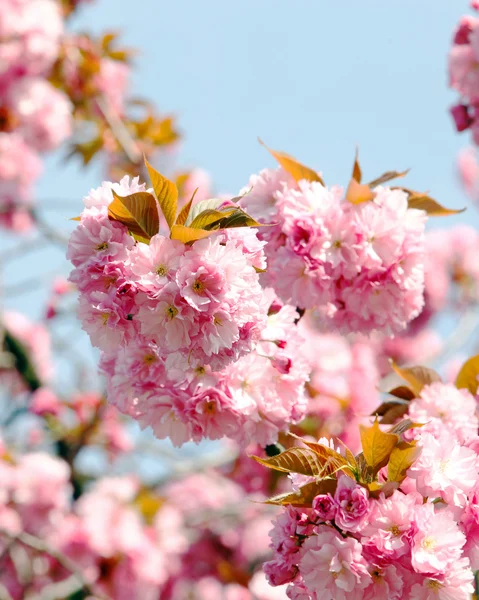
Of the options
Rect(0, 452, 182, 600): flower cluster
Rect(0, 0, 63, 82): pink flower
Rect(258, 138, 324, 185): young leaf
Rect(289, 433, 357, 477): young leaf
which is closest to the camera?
Rect(289, 433, 357, 477): young leaf

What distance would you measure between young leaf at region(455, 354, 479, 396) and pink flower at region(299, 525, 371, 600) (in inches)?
28.3

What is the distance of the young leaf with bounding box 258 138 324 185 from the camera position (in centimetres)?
184

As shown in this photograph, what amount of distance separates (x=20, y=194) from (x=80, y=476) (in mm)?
2100

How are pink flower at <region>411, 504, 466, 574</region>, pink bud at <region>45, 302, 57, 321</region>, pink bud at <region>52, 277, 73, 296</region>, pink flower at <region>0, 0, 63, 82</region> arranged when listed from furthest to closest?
1. pink bud at <region>45, 302, 57, 321</region>
2. pink bud at <region>52, 277, 73, 296</region>
3. pink flower at <region>0, 0, 63, 82</region>
4. pink flower at <region>411, 504, 466, 574</region>

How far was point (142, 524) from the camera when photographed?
4539 millimetres

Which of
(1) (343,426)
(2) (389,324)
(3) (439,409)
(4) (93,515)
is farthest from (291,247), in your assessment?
(4) (93,515)

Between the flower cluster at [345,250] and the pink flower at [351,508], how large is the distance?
21.7 inches

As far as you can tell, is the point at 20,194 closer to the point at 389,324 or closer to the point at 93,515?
the point at 93,515

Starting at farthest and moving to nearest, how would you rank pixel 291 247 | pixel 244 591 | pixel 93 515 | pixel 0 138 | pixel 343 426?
pixel 0 138 < pixel 93 515 < pixel 244 591 < pixel 343 426 < pixel 291 247

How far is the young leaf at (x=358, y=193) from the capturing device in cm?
179

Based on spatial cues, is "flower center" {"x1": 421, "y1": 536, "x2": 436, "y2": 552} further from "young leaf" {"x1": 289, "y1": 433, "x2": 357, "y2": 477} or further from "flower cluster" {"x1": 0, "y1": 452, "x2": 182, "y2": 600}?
"flower cluster" {"x1": 0, "y1": 452, "x2": 182, "y2": 600}

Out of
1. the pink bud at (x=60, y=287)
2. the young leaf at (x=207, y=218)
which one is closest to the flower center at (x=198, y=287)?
the young leaf at (x=207, y=218)

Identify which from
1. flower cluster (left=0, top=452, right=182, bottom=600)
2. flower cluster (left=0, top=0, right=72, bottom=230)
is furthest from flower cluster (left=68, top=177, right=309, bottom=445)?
flower cluster (left=0, top=0, right=72, bottom=230)

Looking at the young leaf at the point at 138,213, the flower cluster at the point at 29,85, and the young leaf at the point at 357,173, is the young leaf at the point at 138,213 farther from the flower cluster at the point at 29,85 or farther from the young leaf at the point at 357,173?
the flower cluster at the point at 29,85
